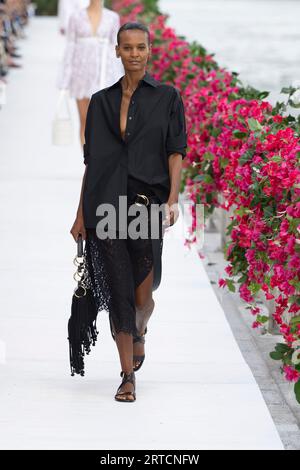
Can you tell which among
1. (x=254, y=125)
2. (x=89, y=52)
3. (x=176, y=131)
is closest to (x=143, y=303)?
(x=176, y=131)

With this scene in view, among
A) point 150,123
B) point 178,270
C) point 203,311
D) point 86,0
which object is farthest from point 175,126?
point 86,0

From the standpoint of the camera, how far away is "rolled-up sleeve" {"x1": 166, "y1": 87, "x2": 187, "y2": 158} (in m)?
5.73

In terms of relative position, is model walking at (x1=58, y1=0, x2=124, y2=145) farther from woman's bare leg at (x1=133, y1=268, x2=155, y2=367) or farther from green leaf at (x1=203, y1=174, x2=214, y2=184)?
woman's bare leg at (x1=133, y1=268, x2=155, y2=367)

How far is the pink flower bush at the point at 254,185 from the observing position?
5867mm

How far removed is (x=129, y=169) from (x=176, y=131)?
0.25m

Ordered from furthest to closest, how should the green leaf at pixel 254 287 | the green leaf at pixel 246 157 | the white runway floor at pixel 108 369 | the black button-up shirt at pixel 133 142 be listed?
1. the green leaf at pixel 246 157
2. the green leaf at pixel 254 287
3. the black button-up shirt at pixel 133 142
4. the white runway floor at pixel 108 369

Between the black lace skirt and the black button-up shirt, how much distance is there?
7 centimetres

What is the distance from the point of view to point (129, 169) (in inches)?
225

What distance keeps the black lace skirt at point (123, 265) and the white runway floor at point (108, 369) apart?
15.6 inches

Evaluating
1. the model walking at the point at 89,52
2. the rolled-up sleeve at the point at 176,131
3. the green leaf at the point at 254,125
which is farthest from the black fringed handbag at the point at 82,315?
the model walking at the point at 89,52

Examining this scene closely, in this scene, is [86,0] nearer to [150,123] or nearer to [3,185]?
[3,185]

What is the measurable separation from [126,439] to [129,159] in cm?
116

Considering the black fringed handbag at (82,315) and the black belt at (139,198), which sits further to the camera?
the black fringed handbag at (82,315)

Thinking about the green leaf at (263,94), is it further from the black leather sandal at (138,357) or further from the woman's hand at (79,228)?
the woman's hand at (79,228)
